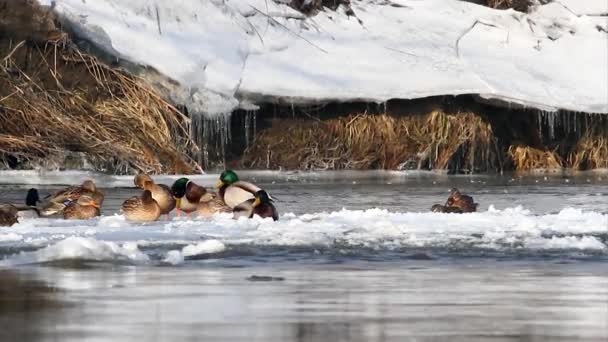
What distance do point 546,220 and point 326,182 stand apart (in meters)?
7.84

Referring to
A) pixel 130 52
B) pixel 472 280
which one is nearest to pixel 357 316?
pixel 472 280

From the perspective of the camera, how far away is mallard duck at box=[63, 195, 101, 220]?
14.5 m

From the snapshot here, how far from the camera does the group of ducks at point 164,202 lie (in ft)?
46.8

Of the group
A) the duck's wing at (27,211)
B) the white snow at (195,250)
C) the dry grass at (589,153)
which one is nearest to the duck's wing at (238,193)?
the duck's wing at (27,211)

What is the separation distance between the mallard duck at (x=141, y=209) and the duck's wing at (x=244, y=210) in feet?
2.12

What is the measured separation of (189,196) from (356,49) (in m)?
10.5

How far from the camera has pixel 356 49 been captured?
2575 centimetres

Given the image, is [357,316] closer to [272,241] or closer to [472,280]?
[472,280]

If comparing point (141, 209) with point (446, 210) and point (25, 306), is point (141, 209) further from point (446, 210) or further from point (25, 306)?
point (25, 306)

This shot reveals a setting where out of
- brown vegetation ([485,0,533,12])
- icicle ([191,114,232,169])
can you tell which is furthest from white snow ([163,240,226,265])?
brown vegetation ([485,0,533,12])

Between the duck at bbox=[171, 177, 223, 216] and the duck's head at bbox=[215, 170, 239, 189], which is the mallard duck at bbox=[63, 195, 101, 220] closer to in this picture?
the duck at bbox=[171, 177, 223, 216]

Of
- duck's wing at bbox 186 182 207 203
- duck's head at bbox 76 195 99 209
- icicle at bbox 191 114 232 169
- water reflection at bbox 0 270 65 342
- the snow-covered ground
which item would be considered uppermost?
the snow-covered ground

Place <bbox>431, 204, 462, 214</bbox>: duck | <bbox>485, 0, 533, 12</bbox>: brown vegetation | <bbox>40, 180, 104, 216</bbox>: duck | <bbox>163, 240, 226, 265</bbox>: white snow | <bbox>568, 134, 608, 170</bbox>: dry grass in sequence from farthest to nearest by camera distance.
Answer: <bbox>485, 0, 533, 12</bbox>: brown vegetation → <bbox>568, 134, 608, 170</bbox>: dry grass → <bbox>40, 180, 104, 216</bbox>: duck → <bbox>431, 204, 462, 214</bbox>: duck → <bbox>163, 240, 226, 265</bbox>: white snow

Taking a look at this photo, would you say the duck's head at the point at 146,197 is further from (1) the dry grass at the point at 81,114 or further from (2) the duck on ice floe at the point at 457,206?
(1) the dry grass at the point at 81,114
